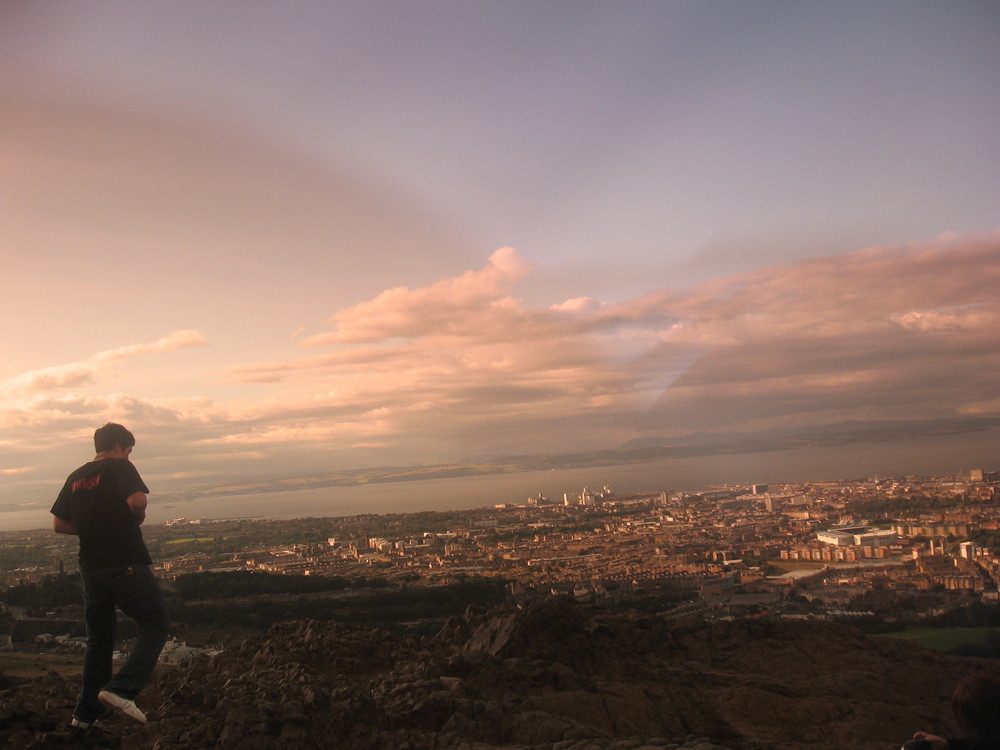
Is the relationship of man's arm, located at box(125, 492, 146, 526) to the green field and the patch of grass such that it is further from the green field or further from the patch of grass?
the green field

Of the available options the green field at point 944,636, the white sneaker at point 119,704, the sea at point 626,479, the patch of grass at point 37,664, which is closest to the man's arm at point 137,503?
the white sneaker at point 119,704

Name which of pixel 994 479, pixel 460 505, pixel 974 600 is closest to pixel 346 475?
pixel 460 505

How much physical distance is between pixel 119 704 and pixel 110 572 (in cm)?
83

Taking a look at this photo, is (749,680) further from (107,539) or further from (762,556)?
(762,556)

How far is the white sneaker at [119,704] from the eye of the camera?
4.89 metres

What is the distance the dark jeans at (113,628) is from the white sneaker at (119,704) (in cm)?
4

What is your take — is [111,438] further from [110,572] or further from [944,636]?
[944,636]

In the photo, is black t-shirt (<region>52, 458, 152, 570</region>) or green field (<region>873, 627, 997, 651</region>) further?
green field (<region>873, 627, 997, 651</region>)

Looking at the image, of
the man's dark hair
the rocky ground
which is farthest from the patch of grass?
the man's dark hair

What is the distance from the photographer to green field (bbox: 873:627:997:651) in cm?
825

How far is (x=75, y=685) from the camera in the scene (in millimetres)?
6695

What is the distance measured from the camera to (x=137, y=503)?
4.98 meters

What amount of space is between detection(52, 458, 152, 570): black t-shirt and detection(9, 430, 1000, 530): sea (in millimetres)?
20585

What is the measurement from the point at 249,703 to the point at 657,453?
29.3 metres
